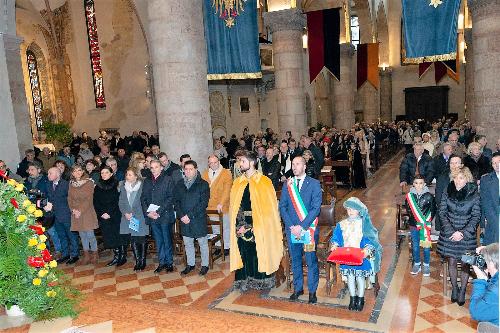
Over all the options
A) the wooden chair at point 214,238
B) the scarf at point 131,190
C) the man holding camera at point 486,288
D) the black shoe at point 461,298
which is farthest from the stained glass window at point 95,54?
the man holding camera at point 486,288

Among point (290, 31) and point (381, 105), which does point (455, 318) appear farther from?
point (381, 105)

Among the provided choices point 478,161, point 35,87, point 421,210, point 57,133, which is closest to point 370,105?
point 57,133

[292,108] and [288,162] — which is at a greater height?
[292,108]

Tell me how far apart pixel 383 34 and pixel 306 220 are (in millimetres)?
29313

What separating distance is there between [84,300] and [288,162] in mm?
7016

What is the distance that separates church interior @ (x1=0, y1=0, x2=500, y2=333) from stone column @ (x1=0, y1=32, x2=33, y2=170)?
3cm

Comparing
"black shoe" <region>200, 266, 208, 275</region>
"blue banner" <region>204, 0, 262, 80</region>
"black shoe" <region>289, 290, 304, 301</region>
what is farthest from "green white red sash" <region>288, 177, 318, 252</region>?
"blue banner" <region>204, 0, 262, 80</region>

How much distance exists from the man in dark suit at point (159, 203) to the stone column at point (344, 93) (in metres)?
14.7

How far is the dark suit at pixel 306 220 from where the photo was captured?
568 cm

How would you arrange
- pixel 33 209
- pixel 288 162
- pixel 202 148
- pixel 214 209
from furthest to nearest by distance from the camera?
pixel 288 162 → pixel 202 148 → pixel 214 209 → pixel 33 209

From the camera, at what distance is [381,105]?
33.6 m

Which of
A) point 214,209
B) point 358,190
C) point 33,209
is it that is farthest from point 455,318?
point 358,190

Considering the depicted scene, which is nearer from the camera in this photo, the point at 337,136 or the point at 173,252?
the point at 173,252

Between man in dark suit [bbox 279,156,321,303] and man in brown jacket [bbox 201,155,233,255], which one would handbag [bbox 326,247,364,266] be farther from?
man in brown jacket [bbox 201,155,233,255]
